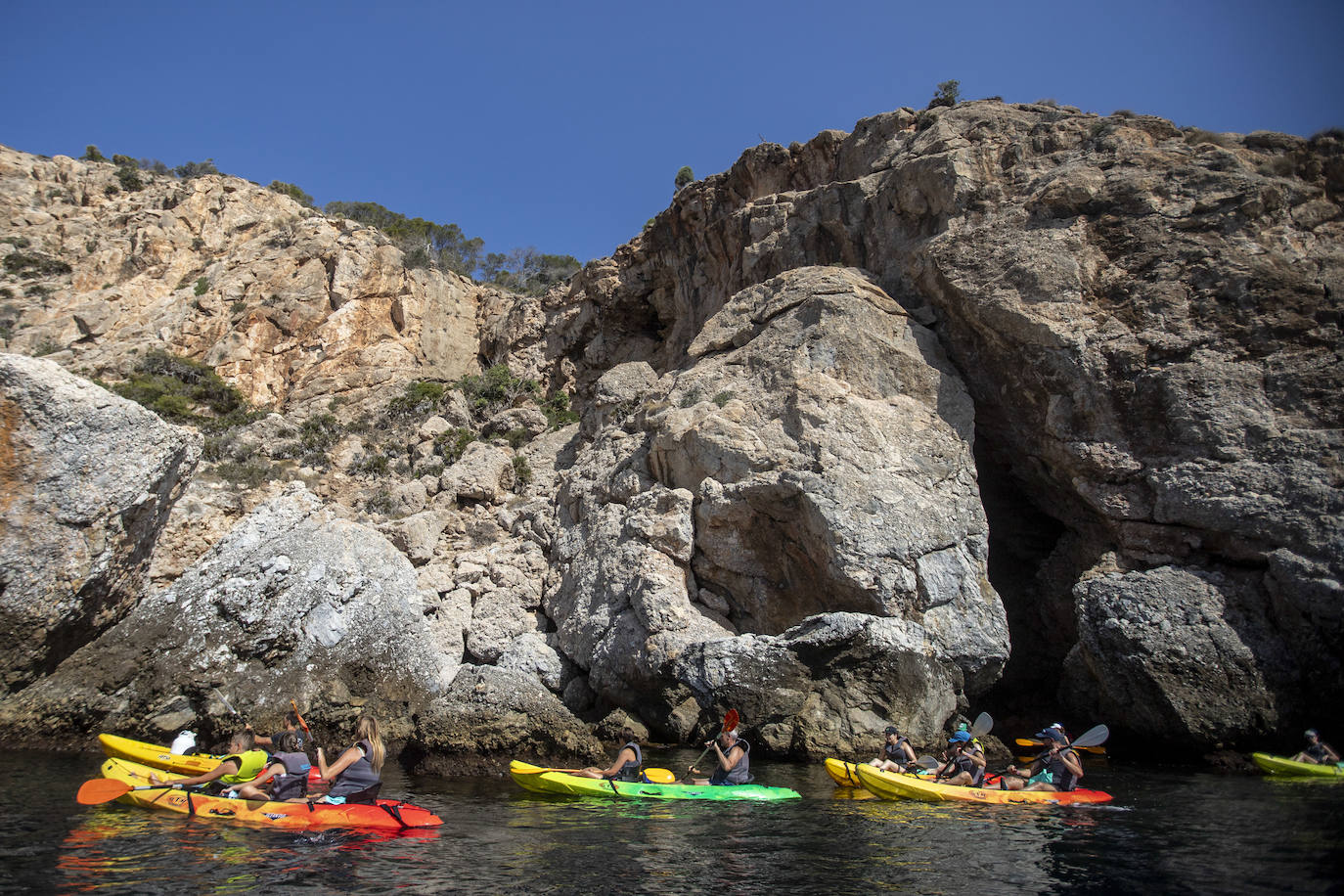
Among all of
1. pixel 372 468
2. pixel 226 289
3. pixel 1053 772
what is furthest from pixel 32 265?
pixel 1053 772

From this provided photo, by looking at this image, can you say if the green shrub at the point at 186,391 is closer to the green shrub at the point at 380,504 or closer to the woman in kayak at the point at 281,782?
the green shrub at the point at 380,504

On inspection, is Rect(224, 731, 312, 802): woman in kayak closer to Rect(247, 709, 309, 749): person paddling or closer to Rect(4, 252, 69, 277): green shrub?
Rect(247, 709, 309, 749): person paddling

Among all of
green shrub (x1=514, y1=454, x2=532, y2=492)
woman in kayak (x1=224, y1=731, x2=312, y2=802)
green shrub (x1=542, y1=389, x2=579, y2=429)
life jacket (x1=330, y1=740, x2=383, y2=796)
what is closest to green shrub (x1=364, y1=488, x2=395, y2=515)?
green shrub (x1=514, y1=454, x2=532, y2=492)

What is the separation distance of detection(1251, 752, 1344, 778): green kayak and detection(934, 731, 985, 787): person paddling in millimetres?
4677

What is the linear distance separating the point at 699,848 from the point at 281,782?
14.5 ft

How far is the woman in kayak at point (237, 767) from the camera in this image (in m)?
8.61

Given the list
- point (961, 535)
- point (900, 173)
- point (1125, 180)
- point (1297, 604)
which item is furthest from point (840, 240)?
point (1297, 604)

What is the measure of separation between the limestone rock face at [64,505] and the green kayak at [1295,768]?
59.9ft

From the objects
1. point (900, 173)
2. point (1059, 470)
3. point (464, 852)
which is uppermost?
point (900, 173)

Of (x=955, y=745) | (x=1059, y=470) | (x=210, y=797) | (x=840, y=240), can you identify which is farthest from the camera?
(x=840, y=240)

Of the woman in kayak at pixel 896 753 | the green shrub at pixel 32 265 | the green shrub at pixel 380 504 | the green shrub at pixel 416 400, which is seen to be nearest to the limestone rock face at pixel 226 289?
the green shrub at pixel 32 265

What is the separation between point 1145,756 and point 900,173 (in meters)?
13.7

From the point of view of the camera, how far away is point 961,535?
15.0m

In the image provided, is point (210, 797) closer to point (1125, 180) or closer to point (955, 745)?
point (955, 745)
